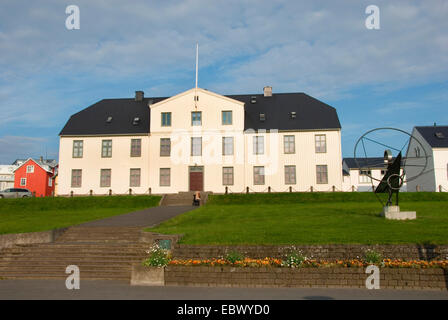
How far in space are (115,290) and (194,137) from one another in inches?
1219

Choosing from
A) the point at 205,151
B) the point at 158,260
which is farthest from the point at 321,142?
the point at 158,260

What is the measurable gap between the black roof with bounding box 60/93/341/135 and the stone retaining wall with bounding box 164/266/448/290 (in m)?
30.6

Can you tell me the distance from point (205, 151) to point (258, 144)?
5564 mm

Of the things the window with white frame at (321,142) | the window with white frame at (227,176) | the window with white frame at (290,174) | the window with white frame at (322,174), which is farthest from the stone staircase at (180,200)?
the window with white frame at (321,142)

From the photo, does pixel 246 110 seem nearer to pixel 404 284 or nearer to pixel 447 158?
pixel 447 158

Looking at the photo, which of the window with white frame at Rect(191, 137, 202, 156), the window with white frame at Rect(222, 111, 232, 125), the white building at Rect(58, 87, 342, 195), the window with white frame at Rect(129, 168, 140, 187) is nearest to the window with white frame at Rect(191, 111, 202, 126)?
the white building at Rect(58, 87, 342, 195)

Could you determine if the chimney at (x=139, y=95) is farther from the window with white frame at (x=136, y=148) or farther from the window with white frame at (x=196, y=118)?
the window with white frame at (x=196, y=118)

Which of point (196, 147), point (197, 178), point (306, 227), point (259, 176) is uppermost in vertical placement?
point (196, 147)

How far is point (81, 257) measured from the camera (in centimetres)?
1686

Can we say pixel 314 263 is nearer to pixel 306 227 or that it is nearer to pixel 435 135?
pixel 306 227

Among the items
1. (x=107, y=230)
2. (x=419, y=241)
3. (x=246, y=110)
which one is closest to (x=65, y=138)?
(x=246, y=110)

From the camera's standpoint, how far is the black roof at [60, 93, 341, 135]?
43500mm

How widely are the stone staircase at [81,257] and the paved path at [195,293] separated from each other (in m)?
2.19

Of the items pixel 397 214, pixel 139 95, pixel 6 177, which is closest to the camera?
pixel 397 214
